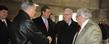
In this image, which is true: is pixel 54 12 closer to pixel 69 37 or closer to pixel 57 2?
pixel 57 2

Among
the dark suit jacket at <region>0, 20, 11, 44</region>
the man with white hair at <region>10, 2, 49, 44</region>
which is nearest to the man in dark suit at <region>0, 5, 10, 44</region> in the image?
the dark suit jacket at <region>0, 20, 11, 44</region>

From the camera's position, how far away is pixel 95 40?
4020 millimetres

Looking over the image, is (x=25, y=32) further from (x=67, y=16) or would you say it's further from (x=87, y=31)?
(x=67, y=16)

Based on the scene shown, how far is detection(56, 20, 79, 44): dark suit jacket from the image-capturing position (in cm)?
573

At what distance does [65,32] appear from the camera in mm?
5781

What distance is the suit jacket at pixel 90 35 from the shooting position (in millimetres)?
4039

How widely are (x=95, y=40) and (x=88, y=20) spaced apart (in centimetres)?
34

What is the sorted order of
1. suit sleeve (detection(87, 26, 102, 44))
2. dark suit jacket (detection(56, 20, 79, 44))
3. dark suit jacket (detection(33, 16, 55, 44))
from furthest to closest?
dark suit jacket (detection(56, 20, 79, 44))
dark suit jacket (detection(33, 16, 55, 44))
suit sleeve (detection(87, 26, 102, 44))

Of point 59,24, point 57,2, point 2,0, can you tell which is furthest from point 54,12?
point 59,24

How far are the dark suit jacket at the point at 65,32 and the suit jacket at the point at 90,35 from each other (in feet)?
4.80

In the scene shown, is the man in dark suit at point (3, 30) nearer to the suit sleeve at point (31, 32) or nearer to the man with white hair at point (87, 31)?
the suit sleeve at point (31, 32)

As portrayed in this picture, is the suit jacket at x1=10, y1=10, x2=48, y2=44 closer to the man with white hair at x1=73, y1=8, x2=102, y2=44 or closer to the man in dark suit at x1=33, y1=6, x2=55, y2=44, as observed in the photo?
the man with white hair at x1=73, y1=8, x2=102, y2=44

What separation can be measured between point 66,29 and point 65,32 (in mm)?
71

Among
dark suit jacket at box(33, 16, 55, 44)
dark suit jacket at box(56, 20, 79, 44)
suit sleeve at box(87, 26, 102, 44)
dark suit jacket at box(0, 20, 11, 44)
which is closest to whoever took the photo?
suit sleeve at box(87, 26, 102, 44)
